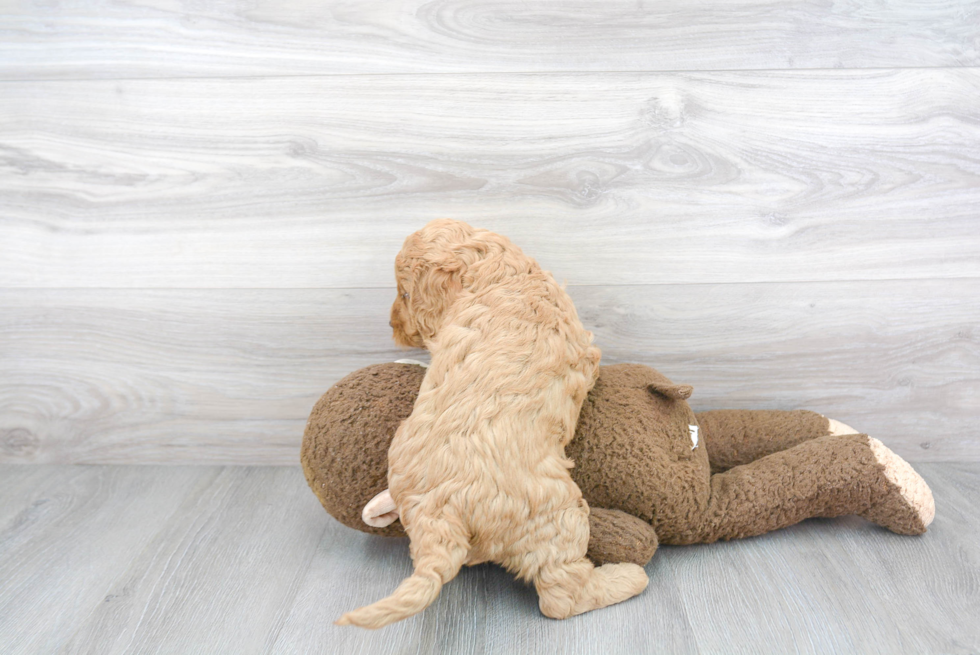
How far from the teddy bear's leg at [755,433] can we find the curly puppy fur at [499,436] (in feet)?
0.96

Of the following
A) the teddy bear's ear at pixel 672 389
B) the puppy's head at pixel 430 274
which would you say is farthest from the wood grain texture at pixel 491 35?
the teddy bear's ear at pixel 672 389

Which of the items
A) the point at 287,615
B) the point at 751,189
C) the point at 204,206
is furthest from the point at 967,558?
the point at 204,206

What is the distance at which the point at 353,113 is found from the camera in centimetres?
108

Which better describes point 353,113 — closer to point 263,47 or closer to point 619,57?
point 263,47

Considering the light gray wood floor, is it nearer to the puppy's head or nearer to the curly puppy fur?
the curly puppy fur

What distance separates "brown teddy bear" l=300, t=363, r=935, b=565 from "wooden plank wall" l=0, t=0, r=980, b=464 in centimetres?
21

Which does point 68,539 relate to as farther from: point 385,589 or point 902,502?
point 902,502

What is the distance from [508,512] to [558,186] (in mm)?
535

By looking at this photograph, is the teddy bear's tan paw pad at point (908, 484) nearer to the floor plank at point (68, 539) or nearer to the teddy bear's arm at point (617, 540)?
the teddy bear's arm at point (617, 540)

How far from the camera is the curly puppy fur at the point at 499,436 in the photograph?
759 millimetres

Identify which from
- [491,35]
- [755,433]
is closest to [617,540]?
[755,433]

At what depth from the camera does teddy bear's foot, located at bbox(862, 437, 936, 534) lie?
0.93 metres

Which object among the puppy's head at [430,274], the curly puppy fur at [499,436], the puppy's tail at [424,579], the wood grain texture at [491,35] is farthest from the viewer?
the wood grain texture at [491,35]

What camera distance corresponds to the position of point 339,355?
1162 mm
